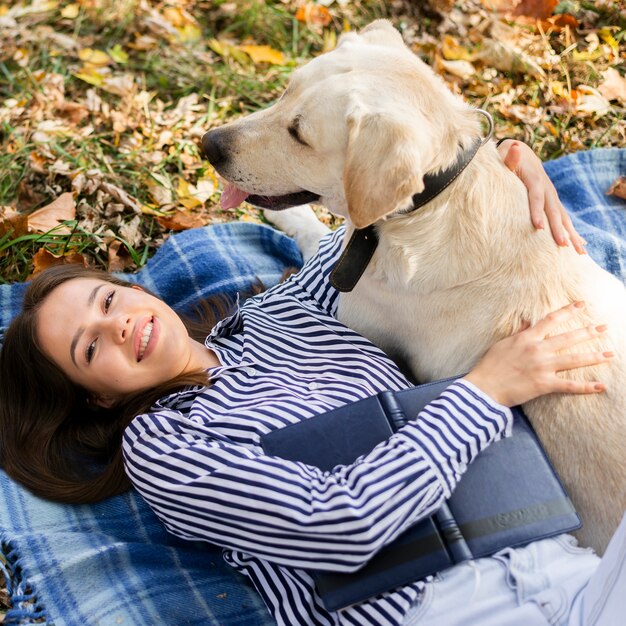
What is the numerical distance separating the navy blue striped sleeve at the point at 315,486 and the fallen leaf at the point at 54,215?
1.89 meters

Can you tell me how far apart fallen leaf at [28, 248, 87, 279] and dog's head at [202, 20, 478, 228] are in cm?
121

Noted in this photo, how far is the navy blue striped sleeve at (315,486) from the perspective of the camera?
2.01 metres

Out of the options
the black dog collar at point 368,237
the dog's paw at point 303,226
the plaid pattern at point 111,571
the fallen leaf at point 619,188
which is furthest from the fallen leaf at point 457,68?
the plaid pattern at point 111,571

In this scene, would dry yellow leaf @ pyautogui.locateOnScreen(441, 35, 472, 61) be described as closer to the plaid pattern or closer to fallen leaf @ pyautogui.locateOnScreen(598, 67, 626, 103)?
fallen leaf @ pyautogui.locateOnScreen(598, 67, 626, 103)

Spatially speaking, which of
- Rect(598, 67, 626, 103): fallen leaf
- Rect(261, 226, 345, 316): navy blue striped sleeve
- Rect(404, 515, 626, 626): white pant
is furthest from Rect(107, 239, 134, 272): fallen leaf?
Rect(598, 67, 626, 103): fallen leaf

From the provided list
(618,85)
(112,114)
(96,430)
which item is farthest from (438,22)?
(96,430)

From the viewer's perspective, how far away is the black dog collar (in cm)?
240

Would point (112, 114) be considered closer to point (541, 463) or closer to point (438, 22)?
point (438, 22)

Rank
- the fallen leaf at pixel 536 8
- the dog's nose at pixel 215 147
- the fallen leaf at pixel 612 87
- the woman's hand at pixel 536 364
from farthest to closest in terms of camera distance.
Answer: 1. the fallen leaf at pixel 536 8
2. the fallen leaf at pixel 612 87
3. the dog's nose at pixel 215 147
4. the woman's hand at pixel 536 364

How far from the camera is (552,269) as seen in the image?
2480mm

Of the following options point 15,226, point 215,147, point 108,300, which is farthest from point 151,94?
point 108,300

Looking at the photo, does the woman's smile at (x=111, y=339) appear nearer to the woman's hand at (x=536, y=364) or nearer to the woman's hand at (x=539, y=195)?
the woman's hand at (x=536, y=364)

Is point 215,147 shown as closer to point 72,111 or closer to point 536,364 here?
point 536,364

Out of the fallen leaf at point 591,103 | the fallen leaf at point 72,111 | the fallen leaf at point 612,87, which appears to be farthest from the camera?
the fallen leaf at point 612,87
